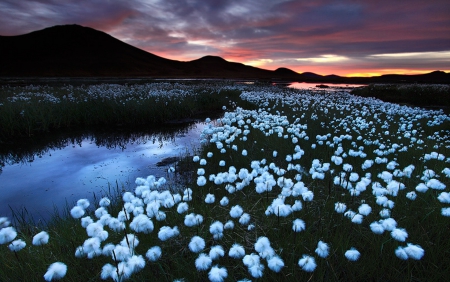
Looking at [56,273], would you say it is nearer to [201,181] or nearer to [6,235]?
[6,235]

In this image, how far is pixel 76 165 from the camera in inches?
333

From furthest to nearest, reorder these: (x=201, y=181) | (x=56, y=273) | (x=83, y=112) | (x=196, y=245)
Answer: (x=83, y=112) < (x=201, y=181) < (x=196, y=245) < (x=56, y=273)

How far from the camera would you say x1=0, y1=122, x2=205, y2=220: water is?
625 cm

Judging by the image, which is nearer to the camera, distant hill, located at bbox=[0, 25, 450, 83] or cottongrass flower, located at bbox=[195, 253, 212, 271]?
cottongrass flower, located at bbox=[195, 253, 212, 271]

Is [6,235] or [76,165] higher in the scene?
[6,235]

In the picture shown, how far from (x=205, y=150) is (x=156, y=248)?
589 centimetres

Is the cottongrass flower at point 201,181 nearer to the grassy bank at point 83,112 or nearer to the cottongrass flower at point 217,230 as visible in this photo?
the cottongrass flower at point 217,230

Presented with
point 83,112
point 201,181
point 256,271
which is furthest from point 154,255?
point 83,112

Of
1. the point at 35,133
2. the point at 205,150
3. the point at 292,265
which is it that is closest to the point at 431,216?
the point at 292,265

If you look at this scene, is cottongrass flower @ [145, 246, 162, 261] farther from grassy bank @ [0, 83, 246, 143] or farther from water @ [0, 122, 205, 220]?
grassy bank @ [0, 83, 246, 143]

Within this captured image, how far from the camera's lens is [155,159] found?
902 centimetres

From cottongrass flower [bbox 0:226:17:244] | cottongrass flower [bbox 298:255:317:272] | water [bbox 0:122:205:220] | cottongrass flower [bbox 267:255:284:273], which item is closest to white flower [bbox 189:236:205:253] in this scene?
cottongrass flower [bbox 267:255:284:273]

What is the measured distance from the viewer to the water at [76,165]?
20.5 feet

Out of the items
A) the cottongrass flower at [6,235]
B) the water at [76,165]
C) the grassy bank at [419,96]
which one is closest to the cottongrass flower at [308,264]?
the cottongrass flower at [6,235]
